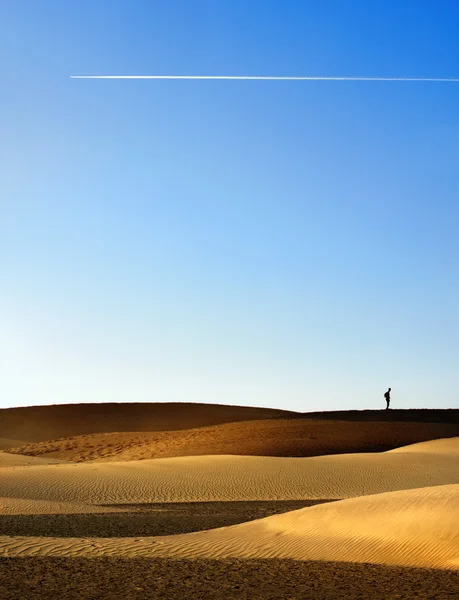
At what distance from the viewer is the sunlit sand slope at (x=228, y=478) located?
25578 mm

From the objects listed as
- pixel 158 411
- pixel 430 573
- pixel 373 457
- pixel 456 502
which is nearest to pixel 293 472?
pixel 373 457

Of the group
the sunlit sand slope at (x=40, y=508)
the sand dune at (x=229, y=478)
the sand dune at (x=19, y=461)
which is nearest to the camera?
the sunlit sand slope at (x=40, y=508)

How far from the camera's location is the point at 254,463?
30219 mm

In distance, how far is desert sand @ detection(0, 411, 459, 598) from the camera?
1183cm

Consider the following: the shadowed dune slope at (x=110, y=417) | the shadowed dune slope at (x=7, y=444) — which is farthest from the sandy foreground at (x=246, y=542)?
the shadowed dune slope at (x=110, y=417)

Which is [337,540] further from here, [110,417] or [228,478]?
[110,417]

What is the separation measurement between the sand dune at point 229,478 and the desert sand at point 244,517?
4 centimetres

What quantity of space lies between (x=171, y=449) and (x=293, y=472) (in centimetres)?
1158

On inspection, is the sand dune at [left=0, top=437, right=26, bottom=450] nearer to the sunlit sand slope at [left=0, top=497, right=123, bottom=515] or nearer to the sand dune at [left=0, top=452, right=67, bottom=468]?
the sand dune at [left=0, top=452, right=67, bottom=468]

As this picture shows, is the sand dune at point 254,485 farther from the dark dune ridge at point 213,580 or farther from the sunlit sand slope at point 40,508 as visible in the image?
the dark dune ridge at point 213,580

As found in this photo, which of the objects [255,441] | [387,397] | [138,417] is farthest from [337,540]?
[138,417]

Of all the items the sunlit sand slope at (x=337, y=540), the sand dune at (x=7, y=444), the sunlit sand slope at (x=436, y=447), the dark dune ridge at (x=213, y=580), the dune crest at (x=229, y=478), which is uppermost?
the sand dune at (x=7, y=444)

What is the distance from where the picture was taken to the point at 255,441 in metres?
38.1

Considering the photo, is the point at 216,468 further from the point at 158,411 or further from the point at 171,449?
the point at 158,411
